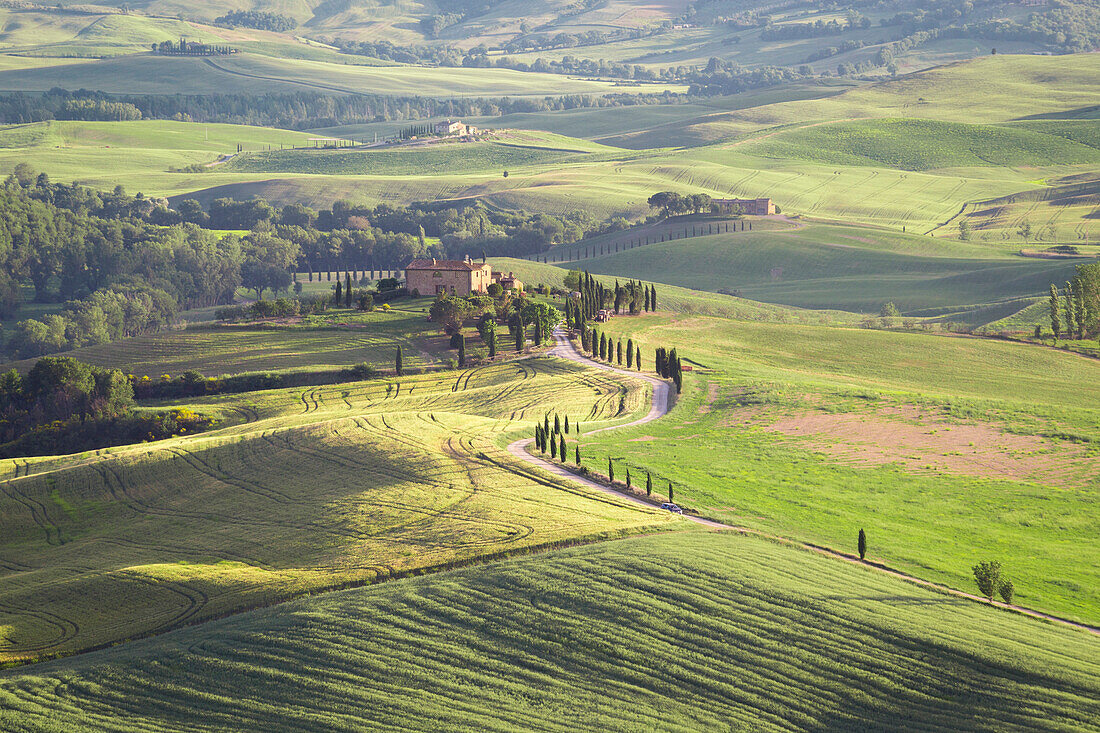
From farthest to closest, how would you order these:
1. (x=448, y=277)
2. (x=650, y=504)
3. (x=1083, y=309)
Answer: (x=448, y=277) → (x=1083, y=309) → (x=650, y=504)

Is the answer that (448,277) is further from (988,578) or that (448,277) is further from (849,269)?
(988,578)

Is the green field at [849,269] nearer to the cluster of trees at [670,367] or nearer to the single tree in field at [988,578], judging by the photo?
the cluster of trees at [670,367]

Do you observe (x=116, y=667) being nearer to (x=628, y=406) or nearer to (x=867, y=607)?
(x=867, y=607)

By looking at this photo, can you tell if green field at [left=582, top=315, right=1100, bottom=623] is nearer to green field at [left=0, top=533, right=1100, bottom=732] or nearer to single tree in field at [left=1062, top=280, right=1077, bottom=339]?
single tree in field at [left=1062, top=280, right=1077, bottom=339]

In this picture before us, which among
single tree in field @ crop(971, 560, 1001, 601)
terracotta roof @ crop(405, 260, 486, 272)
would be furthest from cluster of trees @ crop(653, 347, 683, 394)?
single tree in field @ crop(971, 560, 1001, 601)

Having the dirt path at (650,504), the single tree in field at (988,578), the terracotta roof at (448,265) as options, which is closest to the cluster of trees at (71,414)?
the dirt path at (650,504)

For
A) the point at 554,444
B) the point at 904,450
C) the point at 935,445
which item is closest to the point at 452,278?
the point at 554,444

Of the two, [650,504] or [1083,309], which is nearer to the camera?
[650,504]
